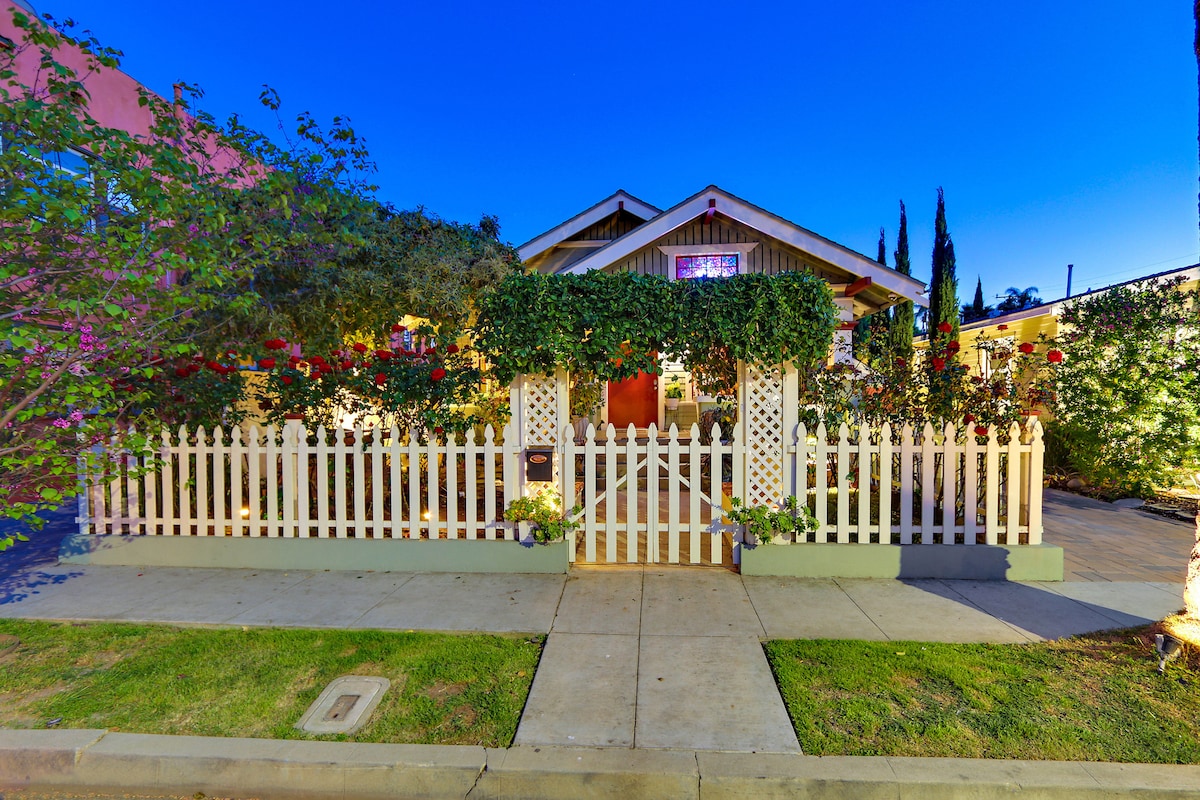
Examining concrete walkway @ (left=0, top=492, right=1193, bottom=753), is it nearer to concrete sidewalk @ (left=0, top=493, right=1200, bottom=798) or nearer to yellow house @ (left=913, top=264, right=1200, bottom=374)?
concrete sidewalk @ (left=0, top=493, right=1200, bottom=798)

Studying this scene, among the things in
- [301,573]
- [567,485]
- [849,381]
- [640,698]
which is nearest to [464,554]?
[567,485]

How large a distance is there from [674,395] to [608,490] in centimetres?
827

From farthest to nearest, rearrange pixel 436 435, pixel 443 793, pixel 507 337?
pixel 436 435, pixel 507 337, pixel 443 793

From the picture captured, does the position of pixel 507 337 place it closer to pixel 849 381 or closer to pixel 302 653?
pixel 302 653

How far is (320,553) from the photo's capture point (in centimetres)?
524

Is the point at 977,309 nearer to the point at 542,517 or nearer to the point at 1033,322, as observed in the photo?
the point at 1033,322

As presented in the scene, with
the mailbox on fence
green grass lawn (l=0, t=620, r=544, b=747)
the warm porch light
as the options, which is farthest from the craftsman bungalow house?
green grass lawn (l=0, t=620, r=544, b=747)

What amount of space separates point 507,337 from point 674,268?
577 cm

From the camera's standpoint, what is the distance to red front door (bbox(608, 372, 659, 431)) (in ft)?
42.8

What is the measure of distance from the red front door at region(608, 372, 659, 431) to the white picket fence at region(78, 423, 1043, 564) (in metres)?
7.40

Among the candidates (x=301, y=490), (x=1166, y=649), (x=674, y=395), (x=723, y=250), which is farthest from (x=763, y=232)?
(x=301, y=490)

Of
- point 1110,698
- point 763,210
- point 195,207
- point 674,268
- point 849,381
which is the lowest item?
point 1110,698

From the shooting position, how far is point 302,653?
141 inches

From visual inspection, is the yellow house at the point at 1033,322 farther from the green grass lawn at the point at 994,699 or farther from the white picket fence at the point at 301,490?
the white picket fence at the point at 301,490
